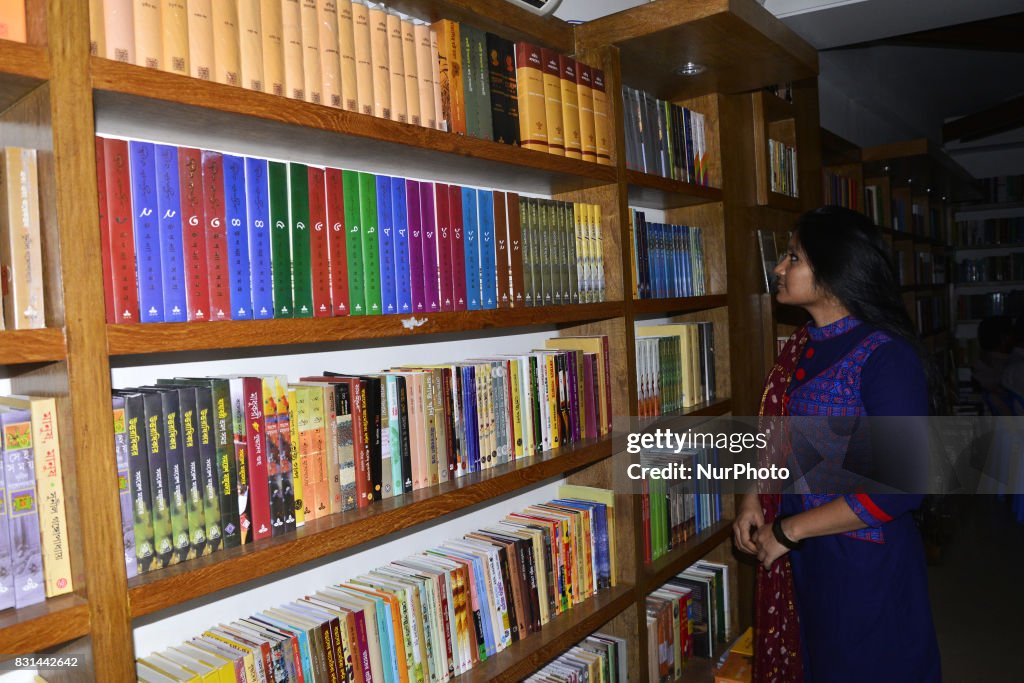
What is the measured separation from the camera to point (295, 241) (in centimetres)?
120

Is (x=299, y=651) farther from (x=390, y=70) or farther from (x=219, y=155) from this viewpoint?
(x=390, y=70)

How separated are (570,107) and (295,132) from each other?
76cm

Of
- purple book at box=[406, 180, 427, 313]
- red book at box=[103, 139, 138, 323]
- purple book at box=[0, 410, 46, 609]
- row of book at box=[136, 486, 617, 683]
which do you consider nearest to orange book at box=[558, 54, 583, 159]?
purple book at box=[406, 180, 427, 313]

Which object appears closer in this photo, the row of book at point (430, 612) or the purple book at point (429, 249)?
the row of book at point (430, 612)

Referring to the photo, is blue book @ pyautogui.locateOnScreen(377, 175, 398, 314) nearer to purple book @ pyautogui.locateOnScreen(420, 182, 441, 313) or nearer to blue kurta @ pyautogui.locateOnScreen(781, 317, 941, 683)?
purple book @ pyautogui.locateOnScreen(420, 182, 441, 313)

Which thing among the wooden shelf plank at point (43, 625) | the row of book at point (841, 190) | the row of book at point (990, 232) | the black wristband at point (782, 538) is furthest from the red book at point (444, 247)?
the row of book at point (990, 232)

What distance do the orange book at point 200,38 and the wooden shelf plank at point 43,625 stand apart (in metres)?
0.74

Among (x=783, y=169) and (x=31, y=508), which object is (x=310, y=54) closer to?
(x=31, y=508)

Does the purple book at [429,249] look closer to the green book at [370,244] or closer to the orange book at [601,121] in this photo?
the green book at [370,244]

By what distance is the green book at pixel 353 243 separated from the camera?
128cm

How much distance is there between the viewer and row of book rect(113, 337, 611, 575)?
1.02 meters

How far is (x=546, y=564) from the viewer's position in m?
1.73

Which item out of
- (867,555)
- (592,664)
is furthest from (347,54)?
(867,555)

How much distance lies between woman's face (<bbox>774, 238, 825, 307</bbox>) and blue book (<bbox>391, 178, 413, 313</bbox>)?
113 centimetres
